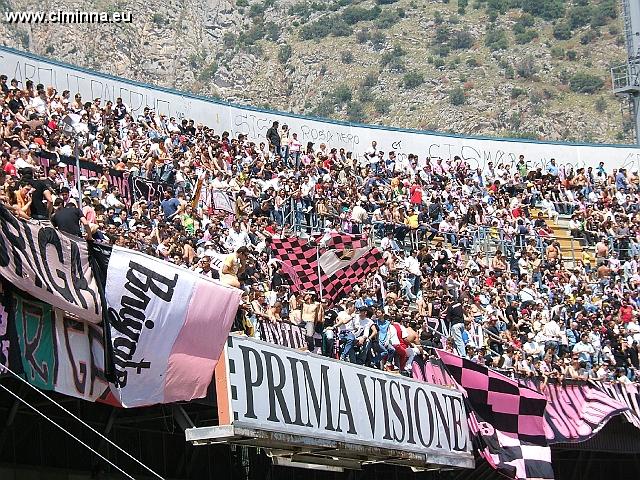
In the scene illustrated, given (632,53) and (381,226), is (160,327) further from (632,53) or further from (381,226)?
(632,53)

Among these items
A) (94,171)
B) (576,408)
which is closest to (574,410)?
(576,408)

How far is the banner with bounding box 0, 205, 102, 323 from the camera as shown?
14320 millimetres

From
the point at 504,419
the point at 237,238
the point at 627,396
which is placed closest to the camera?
the point at 504,419

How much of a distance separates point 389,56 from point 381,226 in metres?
80.6

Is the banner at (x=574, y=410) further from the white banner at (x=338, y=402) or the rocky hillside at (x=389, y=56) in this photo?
the rocky hillside at (x=389, y=56)

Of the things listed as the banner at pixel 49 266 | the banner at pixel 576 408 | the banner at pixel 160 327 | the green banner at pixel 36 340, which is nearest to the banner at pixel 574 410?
the banner at pixel 576 408

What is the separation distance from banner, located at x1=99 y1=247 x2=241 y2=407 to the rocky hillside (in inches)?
3334

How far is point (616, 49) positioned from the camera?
354ft

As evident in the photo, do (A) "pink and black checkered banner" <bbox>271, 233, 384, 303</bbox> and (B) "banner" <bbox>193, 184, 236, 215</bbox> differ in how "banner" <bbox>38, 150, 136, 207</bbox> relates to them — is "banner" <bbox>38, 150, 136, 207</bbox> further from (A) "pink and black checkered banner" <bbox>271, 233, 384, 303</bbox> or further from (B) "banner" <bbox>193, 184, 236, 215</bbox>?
(A) "pink and black checkered banner" <bbox>271, 233, 384, 303</bbox>

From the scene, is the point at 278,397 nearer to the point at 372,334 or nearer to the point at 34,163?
the point at 372,334

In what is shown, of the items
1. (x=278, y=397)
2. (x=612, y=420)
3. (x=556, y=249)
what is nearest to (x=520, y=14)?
(x=556, y=249)

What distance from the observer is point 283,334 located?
68.2 ft

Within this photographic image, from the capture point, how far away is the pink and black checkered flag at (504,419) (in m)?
23.6

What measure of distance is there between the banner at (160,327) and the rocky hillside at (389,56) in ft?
278
